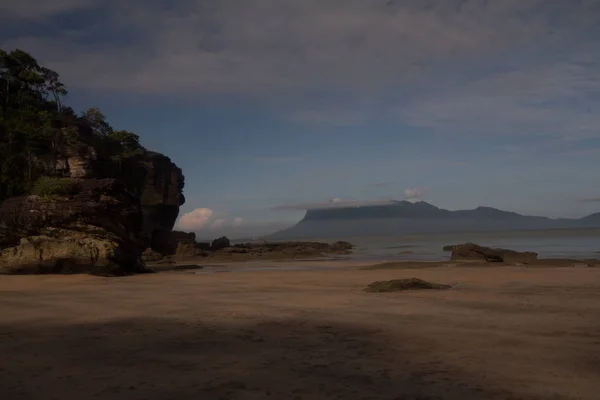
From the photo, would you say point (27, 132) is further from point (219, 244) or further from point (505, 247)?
point (505, 247)

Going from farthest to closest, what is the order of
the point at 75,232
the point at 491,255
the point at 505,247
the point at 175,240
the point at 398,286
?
the point at 175,240
the point at 505,247
the point at 491,255
the point at 75,232
the point at 398,286

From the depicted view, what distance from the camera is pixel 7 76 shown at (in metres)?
31.8

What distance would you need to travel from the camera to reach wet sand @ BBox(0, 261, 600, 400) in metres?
5.18

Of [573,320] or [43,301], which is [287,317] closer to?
[573,320]

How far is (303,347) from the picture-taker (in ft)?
23.3

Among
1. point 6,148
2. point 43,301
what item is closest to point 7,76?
point 6,148

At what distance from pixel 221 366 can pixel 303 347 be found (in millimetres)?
1548

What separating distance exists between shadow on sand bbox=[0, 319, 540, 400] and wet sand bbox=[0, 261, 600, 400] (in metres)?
0.02

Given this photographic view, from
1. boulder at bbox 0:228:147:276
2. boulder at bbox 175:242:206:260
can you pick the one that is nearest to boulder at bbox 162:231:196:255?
boulder at bbox 175:242:206:260

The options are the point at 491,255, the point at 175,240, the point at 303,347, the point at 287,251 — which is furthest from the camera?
the point at 175,240

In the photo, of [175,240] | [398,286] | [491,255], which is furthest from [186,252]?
[398,286]

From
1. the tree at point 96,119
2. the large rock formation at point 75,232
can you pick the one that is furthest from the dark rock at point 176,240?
the large rock formation at point 75,232

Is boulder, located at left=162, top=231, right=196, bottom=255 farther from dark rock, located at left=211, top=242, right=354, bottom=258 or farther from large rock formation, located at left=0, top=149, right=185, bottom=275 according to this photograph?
large rock formation, located at left=0, top=149, right=185, bottom=275

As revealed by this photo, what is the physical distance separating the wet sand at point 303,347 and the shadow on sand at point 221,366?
0.02 metres
